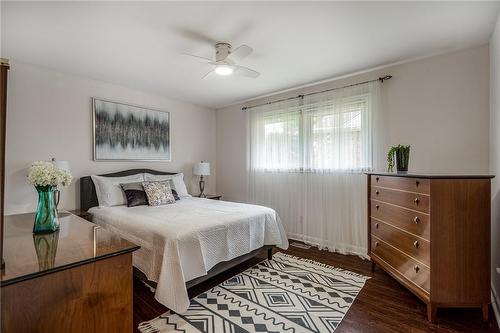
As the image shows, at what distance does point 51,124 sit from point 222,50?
2468 millimetres

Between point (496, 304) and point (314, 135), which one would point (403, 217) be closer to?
point (496, 304)

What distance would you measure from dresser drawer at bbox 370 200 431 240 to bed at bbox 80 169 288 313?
118cm

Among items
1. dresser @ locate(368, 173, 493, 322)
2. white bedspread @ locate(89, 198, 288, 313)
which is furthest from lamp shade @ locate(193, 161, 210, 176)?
dresser @ locate(368, 173, 493, 322)

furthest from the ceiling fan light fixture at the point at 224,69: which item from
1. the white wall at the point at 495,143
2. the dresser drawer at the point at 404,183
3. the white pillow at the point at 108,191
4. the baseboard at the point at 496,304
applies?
the baseboard at the point at 496,304

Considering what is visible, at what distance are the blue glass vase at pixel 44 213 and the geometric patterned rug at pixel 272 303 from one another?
1034 millimetres

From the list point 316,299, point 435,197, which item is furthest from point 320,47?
point 316,299

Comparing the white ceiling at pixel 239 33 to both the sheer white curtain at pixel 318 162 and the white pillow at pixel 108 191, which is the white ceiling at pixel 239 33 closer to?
the sheer white curtain at pixel 318 162

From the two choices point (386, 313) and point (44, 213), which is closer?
point (44, 213)

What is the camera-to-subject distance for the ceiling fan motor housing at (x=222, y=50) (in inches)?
95.1

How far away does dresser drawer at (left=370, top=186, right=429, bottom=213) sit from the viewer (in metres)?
1.95

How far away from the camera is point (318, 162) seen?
3678 millimetres

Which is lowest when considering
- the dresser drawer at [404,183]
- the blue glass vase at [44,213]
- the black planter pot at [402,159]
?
the blue glass vase at [44,213]

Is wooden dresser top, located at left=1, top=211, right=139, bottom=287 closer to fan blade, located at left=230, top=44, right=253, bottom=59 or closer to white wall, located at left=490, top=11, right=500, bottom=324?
fan blade, located at left=230, top=44, right=253, bottom=59

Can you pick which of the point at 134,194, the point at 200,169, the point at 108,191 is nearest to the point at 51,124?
the point at 108,191
